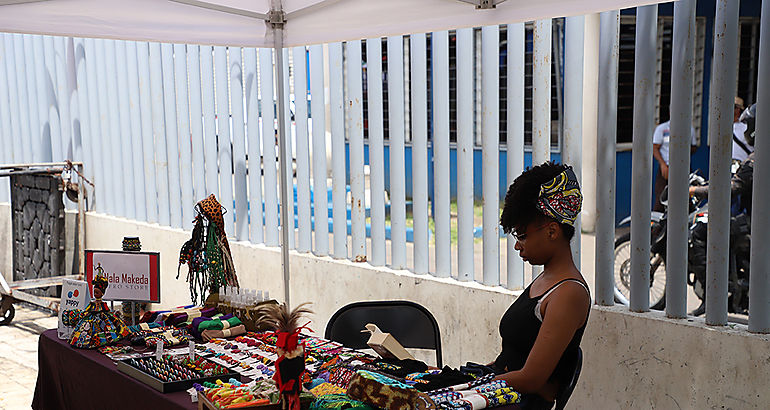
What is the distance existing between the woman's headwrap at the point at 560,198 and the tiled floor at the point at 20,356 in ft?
11.8

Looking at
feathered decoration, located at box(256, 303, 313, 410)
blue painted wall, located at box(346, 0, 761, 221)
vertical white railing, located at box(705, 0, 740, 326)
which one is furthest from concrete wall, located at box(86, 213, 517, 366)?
blue painted wall, located at box(346, 0, 761, 221)

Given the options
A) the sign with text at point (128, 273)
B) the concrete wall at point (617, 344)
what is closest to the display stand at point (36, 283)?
the concrete wall at point (617, 344)

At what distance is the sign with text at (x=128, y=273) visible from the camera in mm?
3441

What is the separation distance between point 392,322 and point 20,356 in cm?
365

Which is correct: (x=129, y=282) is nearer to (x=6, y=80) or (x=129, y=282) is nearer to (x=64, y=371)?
(x=64, y=371)

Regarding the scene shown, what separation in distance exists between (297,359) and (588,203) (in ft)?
25.8

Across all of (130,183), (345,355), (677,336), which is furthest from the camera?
(130,183)

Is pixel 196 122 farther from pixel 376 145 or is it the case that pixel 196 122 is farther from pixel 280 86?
pixel 280 86

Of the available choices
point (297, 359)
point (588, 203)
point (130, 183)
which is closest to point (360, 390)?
point (297, 359)

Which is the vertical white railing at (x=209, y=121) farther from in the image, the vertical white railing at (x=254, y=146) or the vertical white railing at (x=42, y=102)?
the vertical white railing at (x=42, y=102)

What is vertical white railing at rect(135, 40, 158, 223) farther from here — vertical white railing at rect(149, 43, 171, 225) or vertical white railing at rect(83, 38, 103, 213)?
vertical white railing at rect(83, 38, 103, 213)

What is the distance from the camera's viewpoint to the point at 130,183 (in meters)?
7.38

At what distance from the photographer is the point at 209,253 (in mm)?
3611

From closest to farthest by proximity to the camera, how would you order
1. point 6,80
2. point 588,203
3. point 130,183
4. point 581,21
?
point 581,21 → point 130,183 → point 6,80 → point 588,203
